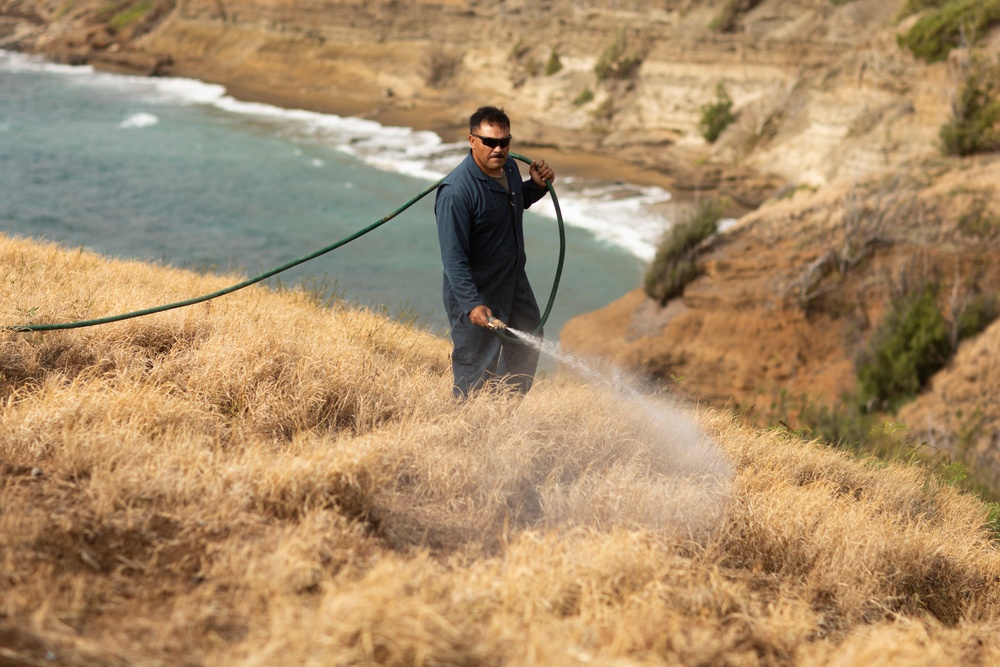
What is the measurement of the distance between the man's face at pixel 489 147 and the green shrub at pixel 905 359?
27.8 feet

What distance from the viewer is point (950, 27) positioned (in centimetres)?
1880

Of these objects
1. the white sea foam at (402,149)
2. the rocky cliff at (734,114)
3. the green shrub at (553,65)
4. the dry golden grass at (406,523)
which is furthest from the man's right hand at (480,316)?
the green shrub at (553,65)

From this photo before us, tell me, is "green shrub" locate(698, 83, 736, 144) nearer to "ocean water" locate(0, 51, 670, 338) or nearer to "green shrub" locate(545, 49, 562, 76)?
"ocean water" locate(0, 51, 670, 338)

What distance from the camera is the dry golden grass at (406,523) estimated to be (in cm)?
232

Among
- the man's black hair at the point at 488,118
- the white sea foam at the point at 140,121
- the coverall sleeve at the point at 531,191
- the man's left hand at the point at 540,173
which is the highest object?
the man's black hair at the point at 488,118

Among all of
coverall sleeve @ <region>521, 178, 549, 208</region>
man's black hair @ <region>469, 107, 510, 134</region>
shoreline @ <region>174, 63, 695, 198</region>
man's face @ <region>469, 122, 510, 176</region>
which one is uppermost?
man's black hair @ <region>469, 107, 510, 134</region>

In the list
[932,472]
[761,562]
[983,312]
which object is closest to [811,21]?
[983,312]

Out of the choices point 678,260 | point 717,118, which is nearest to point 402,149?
point 717,118

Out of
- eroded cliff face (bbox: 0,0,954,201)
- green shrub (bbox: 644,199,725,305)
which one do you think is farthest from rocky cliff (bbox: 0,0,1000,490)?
green shrub (bbox: 644,199,725,305)

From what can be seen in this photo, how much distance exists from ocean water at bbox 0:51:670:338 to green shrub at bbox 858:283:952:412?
624 centimetres

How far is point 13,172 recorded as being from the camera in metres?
24.4

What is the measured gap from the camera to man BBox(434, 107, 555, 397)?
3.91 metres

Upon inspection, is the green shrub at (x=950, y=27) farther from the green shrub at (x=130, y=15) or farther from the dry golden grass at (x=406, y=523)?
the green shrub at (x=130, y=15)

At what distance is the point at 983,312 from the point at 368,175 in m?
18.5
